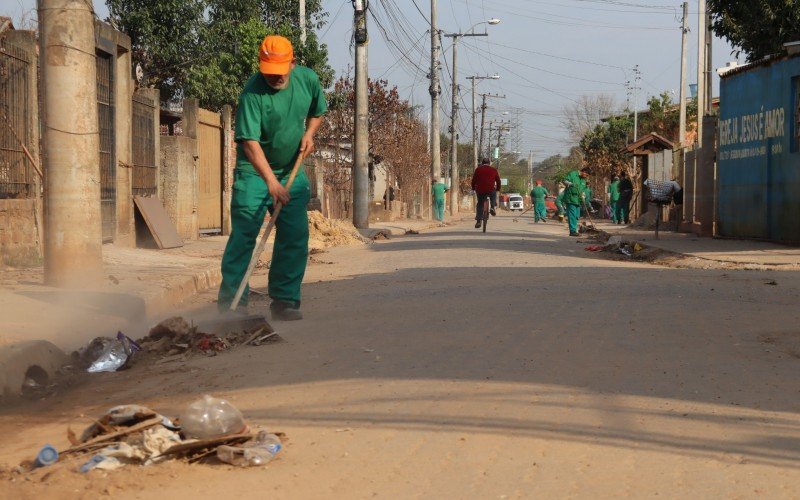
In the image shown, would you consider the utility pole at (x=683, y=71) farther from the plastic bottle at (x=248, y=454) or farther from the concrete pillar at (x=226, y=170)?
the plastic bottle at (x=248, y=454)

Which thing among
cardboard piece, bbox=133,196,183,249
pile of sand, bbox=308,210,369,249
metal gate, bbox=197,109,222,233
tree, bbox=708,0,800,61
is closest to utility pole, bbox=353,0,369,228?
pile of sand, bbox=308,210,369,249

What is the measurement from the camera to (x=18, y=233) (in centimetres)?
1123

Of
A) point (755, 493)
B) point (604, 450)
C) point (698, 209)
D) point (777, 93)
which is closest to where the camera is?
point (755, 493)

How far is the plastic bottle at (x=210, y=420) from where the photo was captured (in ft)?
12.9

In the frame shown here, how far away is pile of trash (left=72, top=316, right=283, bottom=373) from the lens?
6.28m

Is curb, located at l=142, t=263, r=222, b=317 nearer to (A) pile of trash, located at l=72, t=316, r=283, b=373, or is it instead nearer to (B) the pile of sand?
(A) pile of trash, located at l=72, t=316, r=283, b=373

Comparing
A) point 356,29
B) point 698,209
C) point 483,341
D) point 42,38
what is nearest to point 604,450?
point 483,341

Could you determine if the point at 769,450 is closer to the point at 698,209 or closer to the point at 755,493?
the point at 755,493

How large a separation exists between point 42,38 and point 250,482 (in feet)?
20.4

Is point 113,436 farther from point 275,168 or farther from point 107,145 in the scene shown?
point 107,145

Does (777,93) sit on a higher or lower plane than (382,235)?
higher

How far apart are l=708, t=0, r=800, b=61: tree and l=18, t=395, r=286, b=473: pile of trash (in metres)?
18.0

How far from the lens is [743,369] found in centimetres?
567

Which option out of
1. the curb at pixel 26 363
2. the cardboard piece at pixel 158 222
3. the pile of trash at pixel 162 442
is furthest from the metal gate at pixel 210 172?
the pile of trash at pixel 162 442
